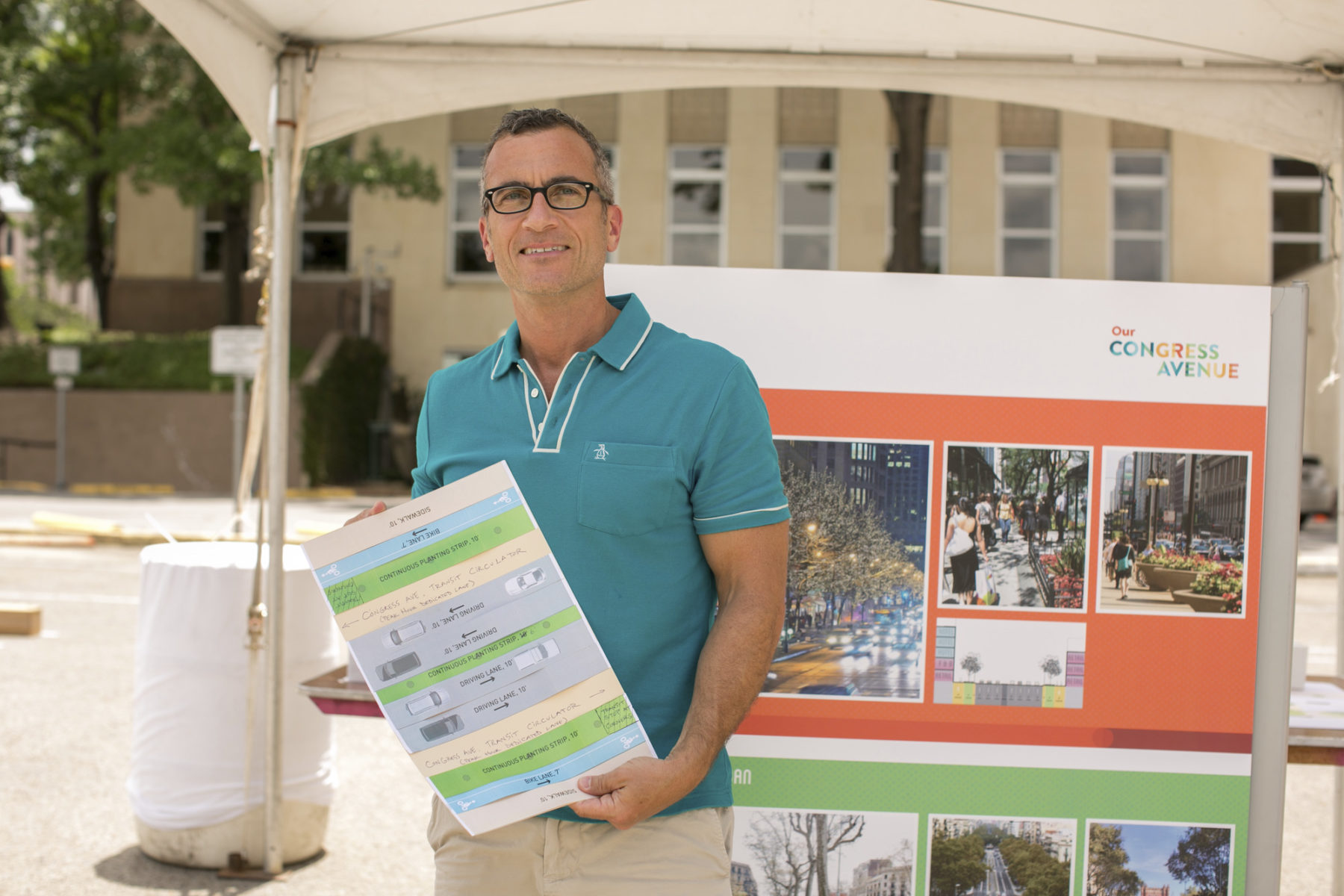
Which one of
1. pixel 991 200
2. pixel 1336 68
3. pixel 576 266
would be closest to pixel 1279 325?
pixel 1336 68

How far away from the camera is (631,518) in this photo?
175 cm

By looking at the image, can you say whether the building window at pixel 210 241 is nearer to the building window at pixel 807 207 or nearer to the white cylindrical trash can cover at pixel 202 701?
the building window at pixel 807 207

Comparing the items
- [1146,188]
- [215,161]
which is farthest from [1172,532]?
[1146,188]

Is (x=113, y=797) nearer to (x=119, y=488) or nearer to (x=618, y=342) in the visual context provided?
(x=618, y=342)

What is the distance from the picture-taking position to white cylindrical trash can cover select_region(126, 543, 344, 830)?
4098 millimetres

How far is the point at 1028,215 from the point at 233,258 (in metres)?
16.3

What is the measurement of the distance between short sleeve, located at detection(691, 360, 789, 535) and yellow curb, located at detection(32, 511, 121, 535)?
46.6ft

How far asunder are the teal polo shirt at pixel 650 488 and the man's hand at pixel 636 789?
129 millimetres

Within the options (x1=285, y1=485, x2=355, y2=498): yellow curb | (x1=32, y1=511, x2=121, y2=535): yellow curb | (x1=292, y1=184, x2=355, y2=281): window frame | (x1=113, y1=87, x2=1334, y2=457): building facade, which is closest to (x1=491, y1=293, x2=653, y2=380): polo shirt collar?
(x1=32, y1=511, x2=121, y2=535): yellow curb

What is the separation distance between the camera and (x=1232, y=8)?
297cm

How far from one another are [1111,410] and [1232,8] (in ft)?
3.93

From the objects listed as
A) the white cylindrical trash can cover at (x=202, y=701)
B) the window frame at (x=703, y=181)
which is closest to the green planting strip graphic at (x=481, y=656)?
the white cylindrical trash can cover at (x=202, y=701)

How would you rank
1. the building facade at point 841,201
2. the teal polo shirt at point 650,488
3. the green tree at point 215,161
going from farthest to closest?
the building facade at point 841,201 → the green tree at point 215,161 → the teal polo shirt at point 650,488

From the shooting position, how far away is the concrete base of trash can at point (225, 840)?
4.13 meters
